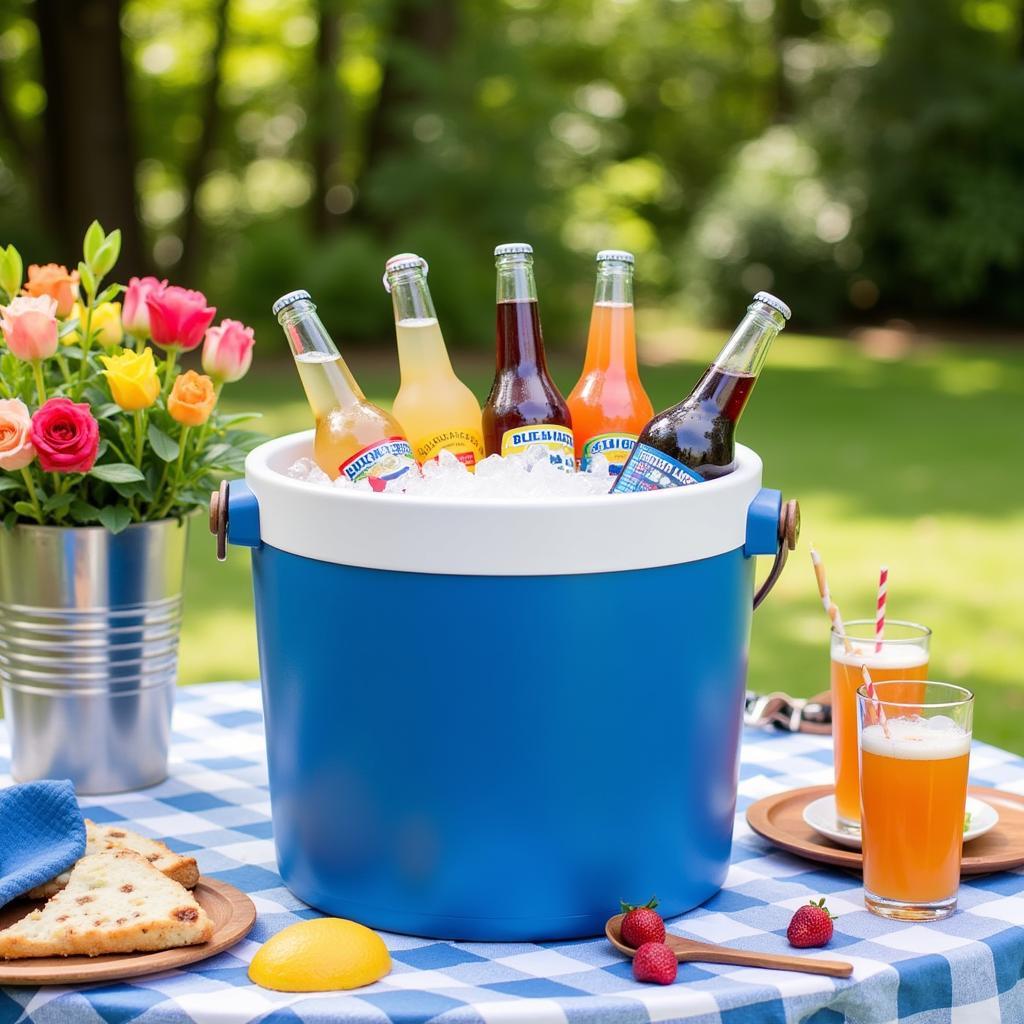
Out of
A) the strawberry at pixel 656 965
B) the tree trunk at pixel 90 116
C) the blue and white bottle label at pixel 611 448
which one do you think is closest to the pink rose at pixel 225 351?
the blue and white bottle label at pixel 611 448

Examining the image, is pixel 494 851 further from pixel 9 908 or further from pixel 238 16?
pixel 238 16

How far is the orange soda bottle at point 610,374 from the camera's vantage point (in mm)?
1762

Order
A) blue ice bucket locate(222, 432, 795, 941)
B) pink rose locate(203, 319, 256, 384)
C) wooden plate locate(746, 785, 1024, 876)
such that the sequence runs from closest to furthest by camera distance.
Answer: blue ice bucket locate(222, 432, 795, 941) < wooden plate locate(746, 785, 1024, 876) < pink rose locate(203, 319, 256, 384)

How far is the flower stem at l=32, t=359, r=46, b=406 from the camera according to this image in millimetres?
1839

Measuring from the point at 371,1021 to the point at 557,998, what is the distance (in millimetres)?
164

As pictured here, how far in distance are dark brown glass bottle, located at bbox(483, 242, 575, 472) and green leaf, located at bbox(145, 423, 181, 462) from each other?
0.41 meters

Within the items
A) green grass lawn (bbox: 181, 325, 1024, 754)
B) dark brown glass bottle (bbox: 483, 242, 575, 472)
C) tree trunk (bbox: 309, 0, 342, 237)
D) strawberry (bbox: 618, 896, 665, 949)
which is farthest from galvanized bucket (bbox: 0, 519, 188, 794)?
tree trunk (bbox: 309, 0, 342, 237)

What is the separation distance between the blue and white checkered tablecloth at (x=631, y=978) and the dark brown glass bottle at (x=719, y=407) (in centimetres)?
47

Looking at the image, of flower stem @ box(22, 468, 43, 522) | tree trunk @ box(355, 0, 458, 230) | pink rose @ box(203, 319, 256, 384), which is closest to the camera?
flower stem @ box(22, 468, 43, 522)

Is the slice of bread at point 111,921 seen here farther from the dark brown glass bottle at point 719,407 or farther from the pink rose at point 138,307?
the pink rose at point 138,307

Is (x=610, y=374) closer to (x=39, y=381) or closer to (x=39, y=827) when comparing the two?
(x=39, y=381)

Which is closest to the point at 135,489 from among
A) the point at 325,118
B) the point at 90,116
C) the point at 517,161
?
the point at 90,116

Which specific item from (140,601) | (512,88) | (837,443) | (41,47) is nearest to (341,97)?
(512,88)

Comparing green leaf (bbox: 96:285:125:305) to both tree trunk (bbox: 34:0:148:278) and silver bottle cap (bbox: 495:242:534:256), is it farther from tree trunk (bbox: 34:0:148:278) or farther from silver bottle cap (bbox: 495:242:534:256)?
tree trunk (bbox: 34:0:148:278)
